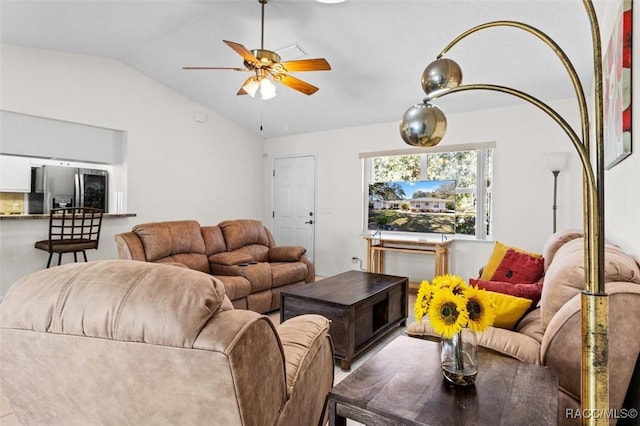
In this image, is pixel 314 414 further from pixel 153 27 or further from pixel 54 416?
pixel 153 27

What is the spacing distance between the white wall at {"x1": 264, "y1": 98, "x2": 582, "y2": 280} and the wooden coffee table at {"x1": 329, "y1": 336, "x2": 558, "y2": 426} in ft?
11.3

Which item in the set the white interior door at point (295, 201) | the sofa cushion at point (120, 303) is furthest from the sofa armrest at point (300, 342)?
the white interior door at point (295, 201)

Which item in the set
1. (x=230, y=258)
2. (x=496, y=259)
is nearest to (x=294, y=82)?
(x=230, y=258)

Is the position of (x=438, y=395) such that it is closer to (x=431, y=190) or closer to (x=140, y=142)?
(x=431, y=190)

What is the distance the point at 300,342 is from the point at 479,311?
64 centimetres

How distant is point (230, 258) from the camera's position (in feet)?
12.5

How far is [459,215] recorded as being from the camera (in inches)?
185

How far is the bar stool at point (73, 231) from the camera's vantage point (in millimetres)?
3774

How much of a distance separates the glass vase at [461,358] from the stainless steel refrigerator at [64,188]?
4963 mm

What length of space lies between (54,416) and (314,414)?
2.75 ft

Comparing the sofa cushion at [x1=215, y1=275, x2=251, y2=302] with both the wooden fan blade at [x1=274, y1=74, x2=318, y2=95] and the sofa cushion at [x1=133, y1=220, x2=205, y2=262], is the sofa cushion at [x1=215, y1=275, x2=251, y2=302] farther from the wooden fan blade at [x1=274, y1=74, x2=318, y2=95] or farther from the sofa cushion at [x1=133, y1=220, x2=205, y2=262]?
the wooden fan blade at [x1=274, y1=74, x2=318, y2=95]

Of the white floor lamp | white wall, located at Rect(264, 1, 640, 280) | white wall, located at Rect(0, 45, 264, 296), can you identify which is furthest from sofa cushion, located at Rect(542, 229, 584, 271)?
white wall, located at Rect(0, 45, 264, 296)

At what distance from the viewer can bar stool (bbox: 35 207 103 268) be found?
377 cm

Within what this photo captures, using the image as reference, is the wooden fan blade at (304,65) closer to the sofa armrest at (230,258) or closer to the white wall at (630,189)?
the white wall at (630,189)
